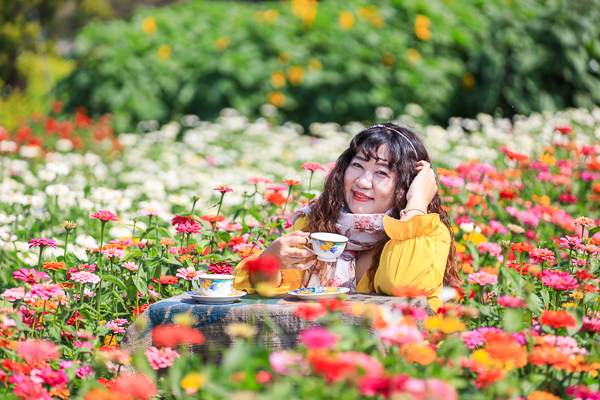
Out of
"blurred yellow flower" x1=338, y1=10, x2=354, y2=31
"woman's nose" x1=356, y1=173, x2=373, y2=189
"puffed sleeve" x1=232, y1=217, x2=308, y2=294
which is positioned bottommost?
"puffed sleeve" x1=232, y1=217, x2=308, y2=294

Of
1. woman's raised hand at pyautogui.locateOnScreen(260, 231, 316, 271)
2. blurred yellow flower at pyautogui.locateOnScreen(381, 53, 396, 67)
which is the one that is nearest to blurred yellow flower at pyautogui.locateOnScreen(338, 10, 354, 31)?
blurred yellow flower at pyautogui.locateOnScreen(381, 53, 396, 67)

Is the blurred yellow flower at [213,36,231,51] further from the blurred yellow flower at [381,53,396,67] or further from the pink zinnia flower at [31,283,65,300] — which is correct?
the pink zinnia flower at [31,283,65,300]

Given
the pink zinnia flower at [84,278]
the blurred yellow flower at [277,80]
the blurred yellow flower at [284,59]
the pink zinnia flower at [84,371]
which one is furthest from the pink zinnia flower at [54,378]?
the blurred yellow flower at [284,59]

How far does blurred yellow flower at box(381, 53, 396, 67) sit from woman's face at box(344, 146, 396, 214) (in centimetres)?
496

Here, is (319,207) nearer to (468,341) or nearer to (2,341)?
(468,341)

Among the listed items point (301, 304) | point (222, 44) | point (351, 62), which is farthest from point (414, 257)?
point (222, 44)

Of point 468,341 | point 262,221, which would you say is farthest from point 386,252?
point 262,221

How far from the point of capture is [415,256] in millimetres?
1934

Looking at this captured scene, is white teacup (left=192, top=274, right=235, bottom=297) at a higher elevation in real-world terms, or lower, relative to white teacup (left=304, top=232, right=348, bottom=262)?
lower

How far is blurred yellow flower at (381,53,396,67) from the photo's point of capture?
683 cm

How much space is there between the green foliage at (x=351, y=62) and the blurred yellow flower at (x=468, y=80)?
0.04 ft

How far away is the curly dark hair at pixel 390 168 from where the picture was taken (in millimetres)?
2146

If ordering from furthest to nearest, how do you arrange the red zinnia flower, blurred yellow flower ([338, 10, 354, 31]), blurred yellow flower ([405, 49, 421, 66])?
1. blurred yellow flower ([338, 10, 354, 31])
2. blurred yellow flower ([405, 49, 421, 66])
3. the red zinnia flower

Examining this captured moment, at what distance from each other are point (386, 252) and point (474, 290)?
426mm
